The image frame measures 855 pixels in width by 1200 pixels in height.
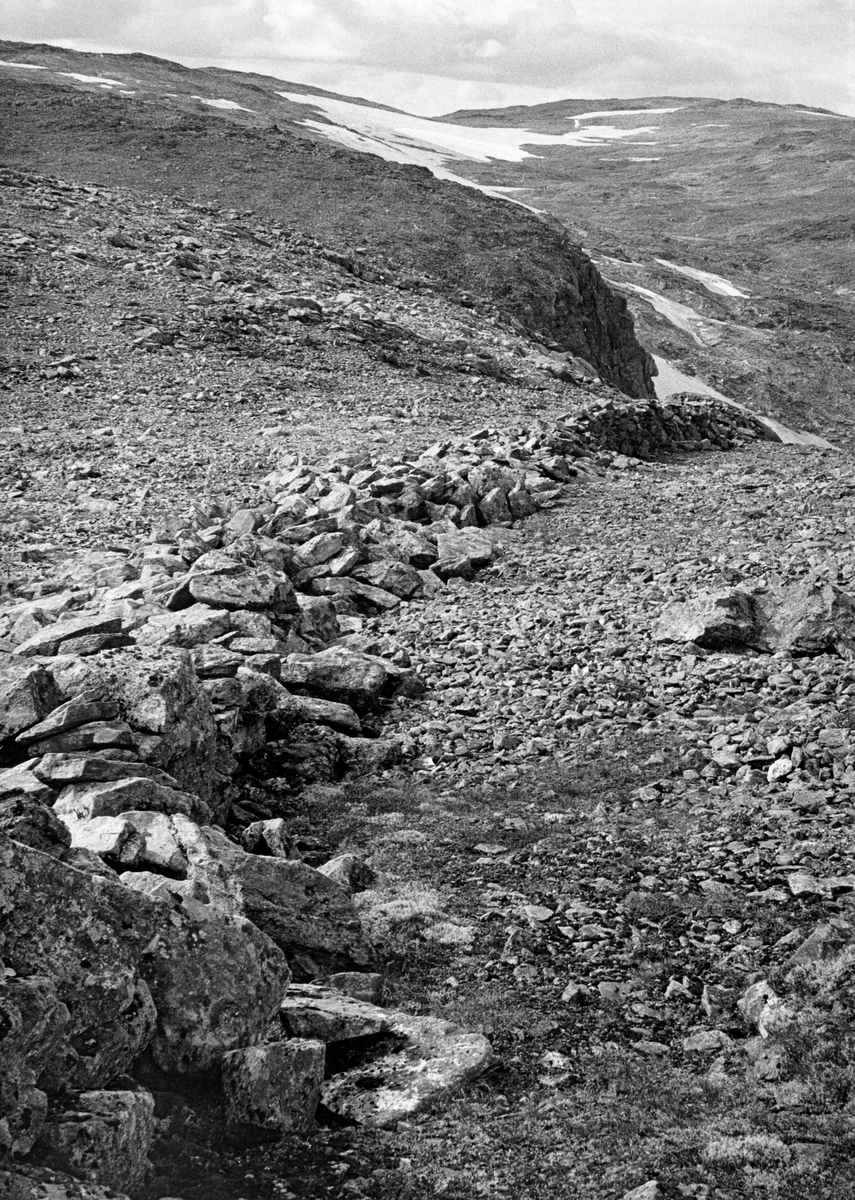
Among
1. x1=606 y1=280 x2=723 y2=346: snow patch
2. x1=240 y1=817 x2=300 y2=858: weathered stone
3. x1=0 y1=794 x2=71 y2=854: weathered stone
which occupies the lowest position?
x1=240 y1=817 x2=300 y2=858: weathered stone

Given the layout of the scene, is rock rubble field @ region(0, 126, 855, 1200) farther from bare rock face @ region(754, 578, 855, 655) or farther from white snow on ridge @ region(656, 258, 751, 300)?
white snow on ridge @ region(656, 258, 751, 300)

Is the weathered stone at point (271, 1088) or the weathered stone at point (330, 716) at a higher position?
the weathered stone at point (271, 1088)

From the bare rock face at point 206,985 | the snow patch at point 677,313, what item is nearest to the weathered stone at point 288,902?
the bare rock face at point 206,985

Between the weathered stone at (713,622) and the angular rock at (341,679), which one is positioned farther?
the weathered stone at (713,622)

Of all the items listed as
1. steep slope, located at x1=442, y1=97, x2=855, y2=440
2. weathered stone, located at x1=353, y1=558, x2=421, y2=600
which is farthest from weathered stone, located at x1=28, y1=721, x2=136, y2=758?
steep slope, located at x1=442, y1=97, x2=855, y2=440

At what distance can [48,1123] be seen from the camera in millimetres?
6445

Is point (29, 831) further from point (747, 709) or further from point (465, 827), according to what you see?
point (747, 709)

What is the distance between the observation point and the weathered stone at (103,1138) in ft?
20.9

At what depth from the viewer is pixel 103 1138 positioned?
21.3 ft

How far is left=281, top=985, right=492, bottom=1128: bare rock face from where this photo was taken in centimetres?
817

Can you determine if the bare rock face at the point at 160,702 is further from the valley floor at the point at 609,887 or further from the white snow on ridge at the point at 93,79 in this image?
the white snow on ridge at the point at 93,79

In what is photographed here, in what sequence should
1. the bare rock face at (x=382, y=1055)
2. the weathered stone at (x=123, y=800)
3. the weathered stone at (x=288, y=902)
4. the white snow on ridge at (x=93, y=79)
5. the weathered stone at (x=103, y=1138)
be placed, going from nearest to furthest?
the weathered stone at (x=103, y=1138) < the bare rock face at (x=382, y=1055) < the weathered stone at (x=288, y=902) < the weathered stone at (x=123, y=800) < the white snow on ridge at (x=93, y=79)

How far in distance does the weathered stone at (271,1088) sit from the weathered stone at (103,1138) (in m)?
0.84

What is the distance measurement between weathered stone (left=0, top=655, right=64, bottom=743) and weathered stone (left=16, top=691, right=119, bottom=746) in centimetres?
17
